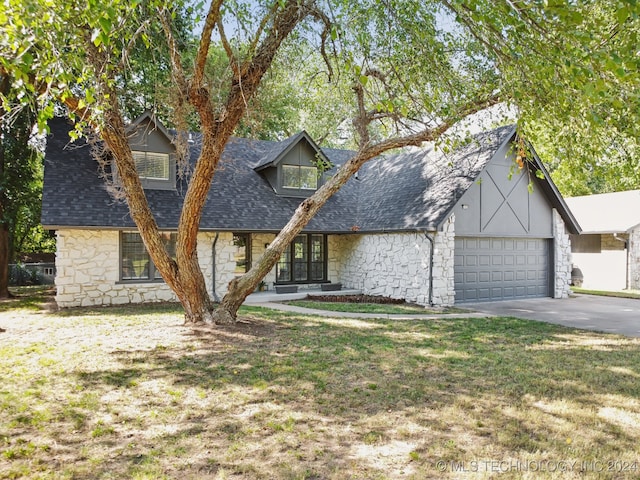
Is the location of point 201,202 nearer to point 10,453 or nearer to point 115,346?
point 115,346

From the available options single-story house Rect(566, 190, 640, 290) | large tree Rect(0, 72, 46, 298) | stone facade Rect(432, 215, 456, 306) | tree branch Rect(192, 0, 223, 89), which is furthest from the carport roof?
large tree Rect(0, 72, 46, 298)

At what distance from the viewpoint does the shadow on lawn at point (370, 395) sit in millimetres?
4227

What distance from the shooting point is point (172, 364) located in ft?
22.6

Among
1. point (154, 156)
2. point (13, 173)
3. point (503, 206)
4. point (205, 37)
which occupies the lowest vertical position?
point (503, 206)

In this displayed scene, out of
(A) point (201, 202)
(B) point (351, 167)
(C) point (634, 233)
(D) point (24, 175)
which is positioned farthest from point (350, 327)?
(C) point (634, 233)

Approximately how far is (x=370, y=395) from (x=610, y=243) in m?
20.7

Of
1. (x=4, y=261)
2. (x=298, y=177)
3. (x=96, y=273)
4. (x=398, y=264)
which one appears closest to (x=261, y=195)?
(x=298, y=177)

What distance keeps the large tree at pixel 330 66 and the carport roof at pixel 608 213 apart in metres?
14.2

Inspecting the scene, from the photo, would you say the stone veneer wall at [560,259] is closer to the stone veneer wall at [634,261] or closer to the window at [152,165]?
the stone veneer wall at [634,261]

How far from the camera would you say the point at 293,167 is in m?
17.3

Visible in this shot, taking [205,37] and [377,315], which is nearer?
[205,37]

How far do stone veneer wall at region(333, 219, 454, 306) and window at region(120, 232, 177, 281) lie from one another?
6847 mm

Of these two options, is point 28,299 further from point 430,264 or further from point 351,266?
point 430,264

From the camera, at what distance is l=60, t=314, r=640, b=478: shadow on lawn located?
4227 millimetres
